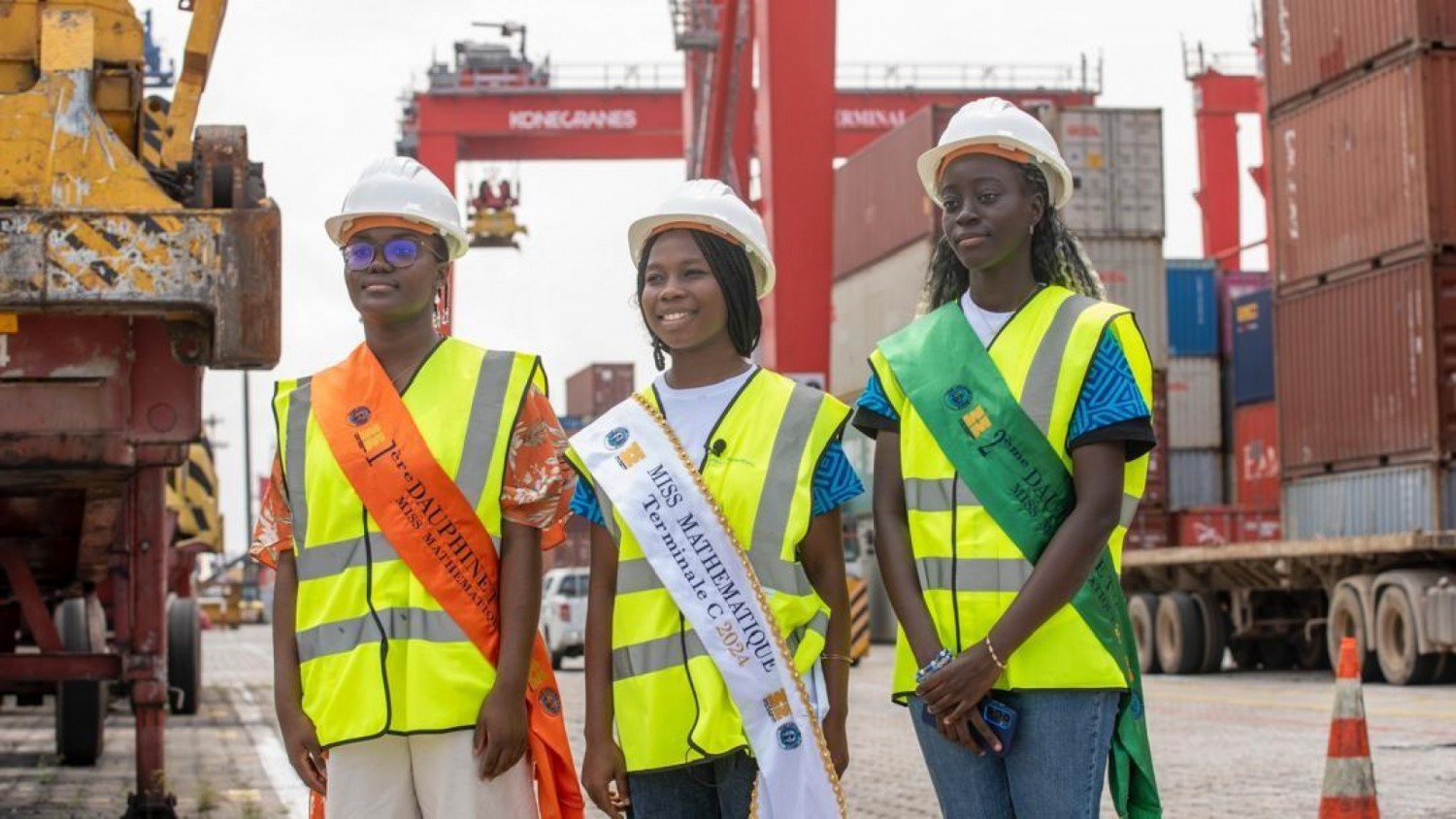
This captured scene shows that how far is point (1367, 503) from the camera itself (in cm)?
2242

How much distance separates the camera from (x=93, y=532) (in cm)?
1045

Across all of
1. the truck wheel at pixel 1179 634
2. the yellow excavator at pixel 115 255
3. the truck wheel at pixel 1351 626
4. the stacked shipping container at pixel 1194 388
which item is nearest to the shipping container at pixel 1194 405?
the stacked shipping container at pixel 1194 388

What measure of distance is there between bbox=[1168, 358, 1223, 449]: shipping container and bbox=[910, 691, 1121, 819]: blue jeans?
3373cm

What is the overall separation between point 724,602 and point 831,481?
30 cm

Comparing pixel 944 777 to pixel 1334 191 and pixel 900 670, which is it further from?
pixel 1334 191

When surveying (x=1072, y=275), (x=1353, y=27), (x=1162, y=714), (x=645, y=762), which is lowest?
(x=1162, y=714)

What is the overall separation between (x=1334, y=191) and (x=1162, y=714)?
7.96 meters

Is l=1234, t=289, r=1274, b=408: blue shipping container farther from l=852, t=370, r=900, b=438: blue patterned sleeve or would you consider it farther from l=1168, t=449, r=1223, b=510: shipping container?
l=852, t=370, r=900, b=438: blue patterned sleeve

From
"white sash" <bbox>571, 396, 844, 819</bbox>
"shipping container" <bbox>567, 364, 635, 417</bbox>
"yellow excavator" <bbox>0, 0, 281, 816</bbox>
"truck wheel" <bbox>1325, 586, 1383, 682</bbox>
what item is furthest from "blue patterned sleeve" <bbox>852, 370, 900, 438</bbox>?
"shipping container" <bbox>567, 364, 635, 417</bbox>

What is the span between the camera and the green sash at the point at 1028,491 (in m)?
3.85

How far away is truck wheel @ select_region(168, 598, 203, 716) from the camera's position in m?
17.5

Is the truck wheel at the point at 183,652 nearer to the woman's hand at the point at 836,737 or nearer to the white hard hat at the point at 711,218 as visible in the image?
the white hard hat at the point at 711,218

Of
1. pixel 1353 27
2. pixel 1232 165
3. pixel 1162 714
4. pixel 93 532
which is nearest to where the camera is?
pixel 93 532

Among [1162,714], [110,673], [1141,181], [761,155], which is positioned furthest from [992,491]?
[1141,181]
